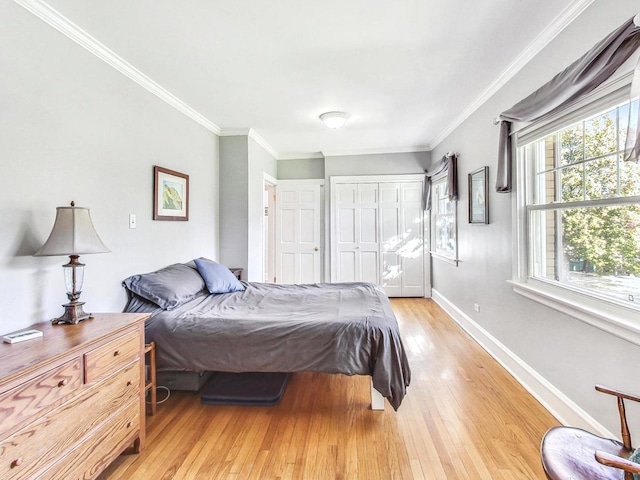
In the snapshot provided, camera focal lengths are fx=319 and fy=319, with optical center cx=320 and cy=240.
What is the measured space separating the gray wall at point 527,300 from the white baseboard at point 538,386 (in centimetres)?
4

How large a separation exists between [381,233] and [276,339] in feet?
11.9

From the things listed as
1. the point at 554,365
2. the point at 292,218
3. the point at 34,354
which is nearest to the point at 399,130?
the point at 292,218

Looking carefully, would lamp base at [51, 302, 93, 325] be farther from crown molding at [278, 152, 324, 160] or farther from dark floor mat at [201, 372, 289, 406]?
crown molding at [278, 152, 324, 160]

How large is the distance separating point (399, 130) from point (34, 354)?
4.23 meters

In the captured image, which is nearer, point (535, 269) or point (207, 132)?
point (535, 269)

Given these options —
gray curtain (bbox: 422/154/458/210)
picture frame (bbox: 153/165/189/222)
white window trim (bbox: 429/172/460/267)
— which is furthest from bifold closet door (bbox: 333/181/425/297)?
picture frame (bbox: 153/165/189/222)

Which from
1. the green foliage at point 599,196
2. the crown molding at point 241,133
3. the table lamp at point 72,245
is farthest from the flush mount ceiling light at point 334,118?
the table lamp at point 72,245

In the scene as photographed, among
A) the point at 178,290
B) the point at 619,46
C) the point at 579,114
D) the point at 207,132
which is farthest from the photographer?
the point at 207,132

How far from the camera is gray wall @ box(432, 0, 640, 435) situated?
166 centimetres

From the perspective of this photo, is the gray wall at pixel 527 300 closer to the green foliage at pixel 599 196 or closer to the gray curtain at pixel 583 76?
the gray curtain at pixel 583 76

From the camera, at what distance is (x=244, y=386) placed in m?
2.39

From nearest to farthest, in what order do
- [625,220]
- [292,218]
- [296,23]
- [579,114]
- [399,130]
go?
[625,220]
[579,114]
[296,23]
[399,130]
[292,218]

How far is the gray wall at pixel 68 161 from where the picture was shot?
1676 mm

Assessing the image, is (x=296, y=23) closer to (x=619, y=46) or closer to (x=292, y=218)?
(x=619, y=46)
